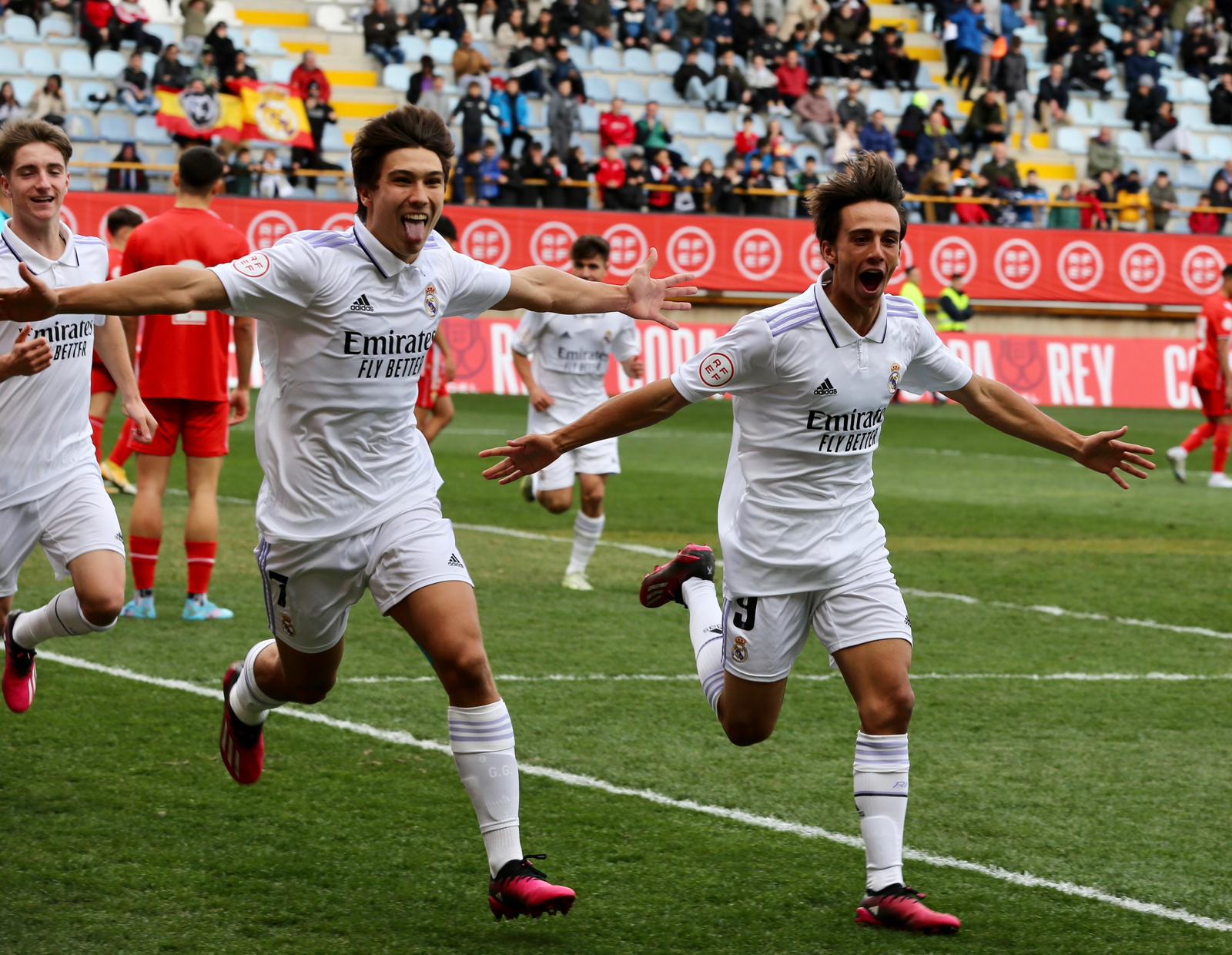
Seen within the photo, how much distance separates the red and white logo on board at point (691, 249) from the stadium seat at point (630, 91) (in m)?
4.52

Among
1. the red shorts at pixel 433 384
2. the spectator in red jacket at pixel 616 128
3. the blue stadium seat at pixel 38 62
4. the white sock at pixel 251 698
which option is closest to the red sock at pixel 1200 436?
the red shorts at pixel 433 384

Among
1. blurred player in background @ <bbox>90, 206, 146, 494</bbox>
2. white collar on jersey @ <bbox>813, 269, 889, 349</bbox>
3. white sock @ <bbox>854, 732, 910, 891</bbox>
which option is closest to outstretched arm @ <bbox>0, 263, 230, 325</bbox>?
white collar on jersey @ <bbox>813, 269, 889, 349</bbox>

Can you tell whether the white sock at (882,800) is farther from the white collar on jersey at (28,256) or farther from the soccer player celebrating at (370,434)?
the white collar on jersey at (28,256)

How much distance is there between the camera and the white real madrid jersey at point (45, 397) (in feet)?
22.0

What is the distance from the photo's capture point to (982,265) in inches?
1260

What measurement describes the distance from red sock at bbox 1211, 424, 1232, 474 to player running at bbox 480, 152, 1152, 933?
569 inches

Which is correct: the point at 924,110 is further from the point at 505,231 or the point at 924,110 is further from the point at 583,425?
the point at 583,425

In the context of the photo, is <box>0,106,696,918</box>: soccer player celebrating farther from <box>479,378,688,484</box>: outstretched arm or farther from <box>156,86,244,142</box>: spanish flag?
<box>156,86,244,142</box>: spanish flag

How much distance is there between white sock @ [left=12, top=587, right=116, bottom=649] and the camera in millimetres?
6832

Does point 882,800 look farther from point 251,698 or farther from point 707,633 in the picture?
point 251,698

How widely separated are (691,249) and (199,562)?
21.1m

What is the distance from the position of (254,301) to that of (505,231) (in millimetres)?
24017

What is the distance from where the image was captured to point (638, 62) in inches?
1344

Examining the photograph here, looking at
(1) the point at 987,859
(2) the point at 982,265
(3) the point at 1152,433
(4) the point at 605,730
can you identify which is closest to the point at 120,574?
(4) the point at 605,730
